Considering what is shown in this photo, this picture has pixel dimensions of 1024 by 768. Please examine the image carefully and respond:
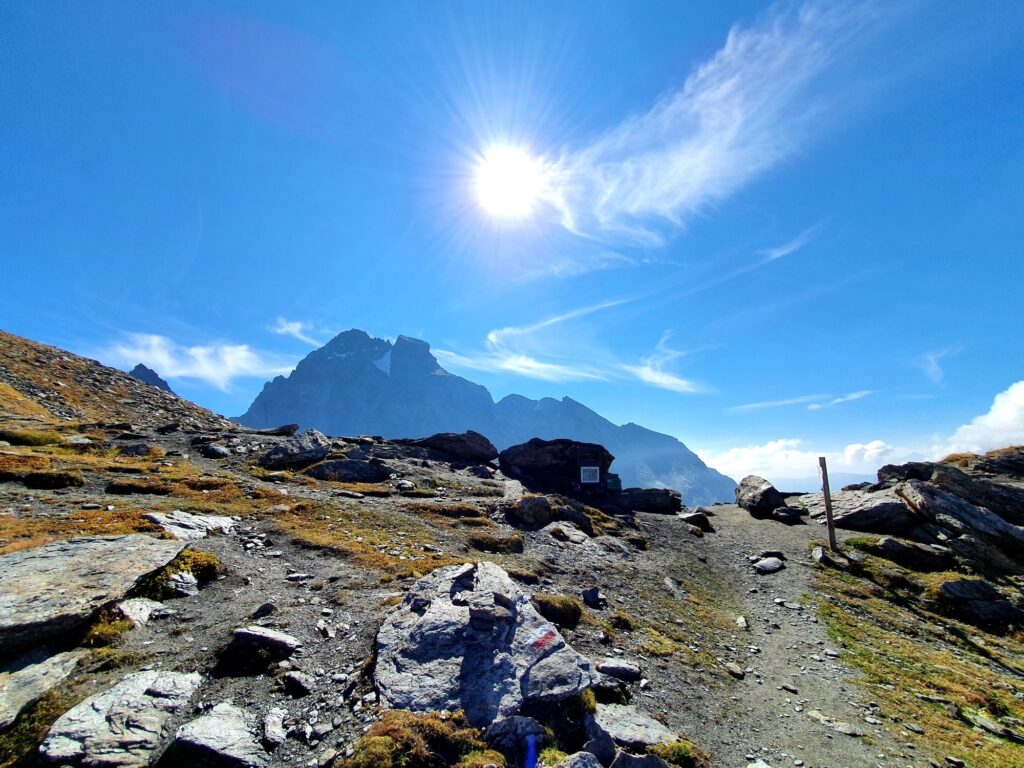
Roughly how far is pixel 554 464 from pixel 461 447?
1366 cm

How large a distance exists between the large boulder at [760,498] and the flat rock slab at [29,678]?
56.3 metres

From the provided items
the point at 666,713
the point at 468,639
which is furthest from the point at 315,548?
the point at 666,713

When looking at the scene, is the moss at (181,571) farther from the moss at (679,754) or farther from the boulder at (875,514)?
the boulder at (875,514)

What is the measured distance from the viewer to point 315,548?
2089cm

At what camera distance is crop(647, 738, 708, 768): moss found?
9703 mm

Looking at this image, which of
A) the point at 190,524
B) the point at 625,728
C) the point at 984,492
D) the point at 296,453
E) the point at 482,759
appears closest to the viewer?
the point at 482,759

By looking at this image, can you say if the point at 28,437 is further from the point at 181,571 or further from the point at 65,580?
the point at 65,580

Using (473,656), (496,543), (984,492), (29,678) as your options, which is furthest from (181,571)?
(984,492)

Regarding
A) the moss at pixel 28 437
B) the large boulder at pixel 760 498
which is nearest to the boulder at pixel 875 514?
the large boulder at pixel 760 498

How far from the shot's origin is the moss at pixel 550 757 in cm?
848

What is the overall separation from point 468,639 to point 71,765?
24.4ft

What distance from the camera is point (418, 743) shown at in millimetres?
8125

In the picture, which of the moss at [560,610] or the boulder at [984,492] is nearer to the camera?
the moss at [560,610]

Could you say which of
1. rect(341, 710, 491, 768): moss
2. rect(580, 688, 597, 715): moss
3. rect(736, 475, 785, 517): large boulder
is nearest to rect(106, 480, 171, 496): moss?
rect(341, 710, 491, 768): moss
